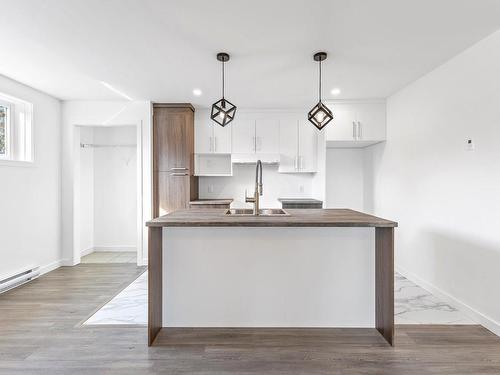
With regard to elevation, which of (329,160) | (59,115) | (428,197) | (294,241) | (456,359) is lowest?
(456,359)

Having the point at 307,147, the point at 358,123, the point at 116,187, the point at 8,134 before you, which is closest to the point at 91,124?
the point at 8,134

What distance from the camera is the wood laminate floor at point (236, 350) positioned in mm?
1956

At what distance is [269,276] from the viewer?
243cm

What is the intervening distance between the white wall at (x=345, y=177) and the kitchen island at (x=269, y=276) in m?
2.87

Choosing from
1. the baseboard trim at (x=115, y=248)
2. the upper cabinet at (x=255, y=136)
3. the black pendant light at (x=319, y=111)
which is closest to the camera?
the black pendant light at (x=319, y=111)

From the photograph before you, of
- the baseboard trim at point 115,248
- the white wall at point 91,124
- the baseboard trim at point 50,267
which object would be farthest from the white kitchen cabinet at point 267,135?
the baseboard trim at point 50,267

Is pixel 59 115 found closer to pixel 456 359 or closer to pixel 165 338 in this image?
pixel 165 338

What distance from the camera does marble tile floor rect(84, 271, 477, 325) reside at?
2643 mm

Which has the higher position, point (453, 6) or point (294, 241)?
point (453, 6)

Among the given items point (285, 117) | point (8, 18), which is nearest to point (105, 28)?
point (8, 18)

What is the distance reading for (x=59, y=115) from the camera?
4402mm

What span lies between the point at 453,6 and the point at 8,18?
3.20 meters

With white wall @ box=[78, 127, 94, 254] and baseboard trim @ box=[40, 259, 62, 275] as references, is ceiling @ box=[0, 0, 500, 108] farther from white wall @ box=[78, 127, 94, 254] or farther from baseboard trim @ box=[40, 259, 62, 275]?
baseboard trim @ box=[40, 259, 62, 275]

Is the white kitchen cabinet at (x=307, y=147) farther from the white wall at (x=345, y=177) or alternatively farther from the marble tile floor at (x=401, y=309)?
the marble tile floor at (x=401, y=309)
